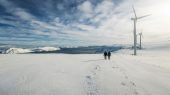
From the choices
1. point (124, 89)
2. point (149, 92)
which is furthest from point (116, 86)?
point (149, 92)

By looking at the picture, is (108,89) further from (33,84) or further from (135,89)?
(33,84)

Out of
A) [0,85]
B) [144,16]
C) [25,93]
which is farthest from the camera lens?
[144,16]

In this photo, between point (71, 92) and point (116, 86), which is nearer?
point (71, 92)

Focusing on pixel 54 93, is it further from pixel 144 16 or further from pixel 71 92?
pixel 144 16

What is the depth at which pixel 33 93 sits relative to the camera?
719 cm

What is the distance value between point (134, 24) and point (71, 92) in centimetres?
4409

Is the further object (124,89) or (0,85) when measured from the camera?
(0,85)

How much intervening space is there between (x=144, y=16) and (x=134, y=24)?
4.23 meters

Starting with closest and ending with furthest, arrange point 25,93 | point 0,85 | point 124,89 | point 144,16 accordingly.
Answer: point 25,93
point 124,89
point 0,85
point 144,16

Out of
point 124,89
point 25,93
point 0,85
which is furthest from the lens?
point 0,85

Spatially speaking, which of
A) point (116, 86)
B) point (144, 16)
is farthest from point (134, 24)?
point (116, 86)

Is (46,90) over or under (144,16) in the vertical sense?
under

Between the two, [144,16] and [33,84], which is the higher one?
[144,16]

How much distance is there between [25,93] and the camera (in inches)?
283
